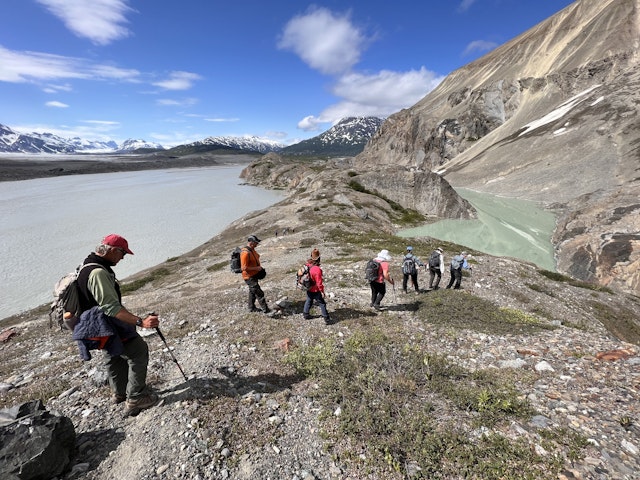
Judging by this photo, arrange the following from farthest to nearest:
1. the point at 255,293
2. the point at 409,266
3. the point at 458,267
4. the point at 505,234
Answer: the point at 505,234, the point at 458,267, the point at 409,266, the point at 255,293

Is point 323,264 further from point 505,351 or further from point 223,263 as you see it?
point 505,351

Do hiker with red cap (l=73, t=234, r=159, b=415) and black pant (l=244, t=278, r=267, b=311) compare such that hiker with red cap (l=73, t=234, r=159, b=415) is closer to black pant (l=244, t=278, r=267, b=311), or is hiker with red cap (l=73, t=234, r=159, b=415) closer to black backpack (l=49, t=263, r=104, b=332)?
black backpack (l=49, t=263, r=104, b=332)

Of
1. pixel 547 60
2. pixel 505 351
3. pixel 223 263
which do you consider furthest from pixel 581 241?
pixel 547 60

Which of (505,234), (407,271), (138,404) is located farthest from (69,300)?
(505,234)

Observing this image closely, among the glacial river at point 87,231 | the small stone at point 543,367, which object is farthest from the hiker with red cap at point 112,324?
the glacial river at point 87,231

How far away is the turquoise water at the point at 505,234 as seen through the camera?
38.0m

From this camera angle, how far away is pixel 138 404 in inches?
254

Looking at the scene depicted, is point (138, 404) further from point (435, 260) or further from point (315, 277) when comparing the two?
point (435, 260)

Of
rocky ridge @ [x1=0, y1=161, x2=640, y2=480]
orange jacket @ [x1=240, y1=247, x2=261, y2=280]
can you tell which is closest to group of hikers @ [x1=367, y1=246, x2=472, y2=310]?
rocky ridge @ [x1=0, y1=161, x2=640, y2=480]

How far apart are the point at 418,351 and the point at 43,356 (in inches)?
473

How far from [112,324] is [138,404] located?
190 cm

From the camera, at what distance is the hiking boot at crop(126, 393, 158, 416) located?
21.0 ft

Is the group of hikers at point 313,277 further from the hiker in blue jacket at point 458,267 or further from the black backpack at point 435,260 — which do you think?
the hiker in blue jacket at point 458,267

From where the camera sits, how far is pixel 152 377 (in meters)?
7.86
